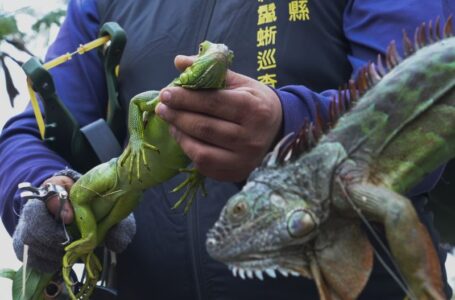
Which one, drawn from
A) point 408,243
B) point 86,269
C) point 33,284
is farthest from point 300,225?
point 33,284

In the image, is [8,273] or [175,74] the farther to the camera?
[175,74]

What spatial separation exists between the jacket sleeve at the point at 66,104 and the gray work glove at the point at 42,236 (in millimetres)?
193

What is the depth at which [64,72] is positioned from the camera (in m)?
2.52

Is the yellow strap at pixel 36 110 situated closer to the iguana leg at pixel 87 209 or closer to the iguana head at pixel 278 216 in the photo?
the iguana leg at pixel 87 209

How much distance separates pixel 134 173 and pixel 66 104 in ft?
2.19

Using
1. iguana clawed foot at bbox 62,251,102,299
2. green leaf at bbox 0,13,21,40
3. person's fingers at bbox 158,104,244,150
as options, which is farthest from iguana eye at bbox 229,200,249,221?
green leaf at bbox 0,13,21,40

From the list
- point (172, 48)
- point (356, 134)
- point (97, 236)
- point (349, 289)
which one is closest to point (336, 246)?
point (349, 289)

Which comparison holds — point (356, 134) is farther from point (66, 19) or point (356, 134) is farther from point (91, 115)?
point (66, 19)

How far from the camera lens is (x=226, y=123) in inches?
61.9

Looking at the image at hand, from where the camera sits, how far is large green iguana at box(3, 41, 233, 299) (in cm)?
161

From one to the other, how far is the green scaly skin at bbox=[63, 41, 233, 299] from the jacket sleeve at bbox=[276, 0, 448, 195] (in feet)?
0.53

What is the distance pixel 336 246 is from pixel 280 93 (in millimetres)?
485

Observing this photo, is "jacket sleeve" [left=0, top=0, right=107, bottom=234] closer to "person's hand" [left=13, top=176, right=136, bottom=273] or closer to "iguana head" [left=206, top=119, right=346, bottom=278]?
"person's hand" [left=13, top=176, right=136, bottom=273]

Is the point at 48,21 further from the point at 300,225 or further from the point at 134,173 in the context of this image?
the point at 300,225
